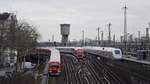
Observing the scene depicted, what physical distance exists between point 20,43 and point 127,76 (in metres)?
A: 15.8

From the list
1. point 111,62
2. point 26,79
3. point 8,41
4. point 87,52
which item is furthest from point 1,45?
point 87,52

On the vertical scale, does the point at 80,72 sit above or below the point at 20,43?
below

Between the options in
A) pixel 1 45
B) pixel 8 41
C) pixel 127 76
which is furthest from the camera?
pixel 127 76

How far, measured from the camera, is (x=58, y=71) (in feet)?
161

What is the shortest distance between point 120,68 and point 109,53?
10.8 meters

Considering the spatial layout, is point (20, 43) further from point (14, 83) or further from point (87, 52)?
point (87, 52)

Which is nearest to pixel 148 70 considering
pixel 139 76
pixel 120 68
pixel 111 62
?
pixel 139 76

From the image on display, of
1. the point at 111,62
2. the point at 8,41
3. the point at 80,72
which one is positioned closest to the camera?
the point at 8,41

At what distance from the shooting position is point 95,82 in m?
46.6

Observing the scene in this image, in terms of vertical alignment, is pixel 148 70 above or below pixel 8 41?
below

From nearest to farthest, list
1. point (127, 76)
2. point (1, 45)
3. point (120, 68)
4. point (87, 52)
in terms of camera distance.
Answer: point (1, 45), point (127, 76), point (120, 68), point (87, 52)

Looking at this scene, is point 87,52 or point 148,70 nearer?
point 148,70

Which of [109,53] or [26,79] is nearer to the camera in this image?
[26,79]

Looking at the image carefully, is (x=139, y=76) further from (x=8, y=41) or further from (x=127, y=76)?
(x=8, y=41)
